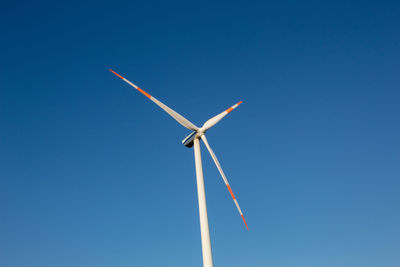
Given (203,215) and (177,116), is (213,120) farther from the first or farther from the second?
(203,215)

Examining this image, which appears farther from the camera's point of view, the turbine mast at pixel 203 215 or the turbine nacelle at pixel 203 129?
the turbine nacelle at pixel 203 129

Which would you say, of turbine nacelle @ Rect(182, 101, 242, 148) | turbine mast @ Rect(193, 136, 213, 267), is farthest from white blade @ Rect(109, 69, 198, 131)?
turbine mast @ Rect(193, 136, 213, 267)

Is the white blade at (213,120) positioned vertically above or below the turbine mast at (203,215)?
above

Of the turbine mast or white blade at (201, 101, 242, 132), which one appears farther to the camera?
white blade at (201, 101, 242, 132)

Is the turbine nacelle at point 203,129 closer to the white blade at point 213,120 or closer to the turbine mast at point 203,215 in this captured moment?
the white blade at point 213,120

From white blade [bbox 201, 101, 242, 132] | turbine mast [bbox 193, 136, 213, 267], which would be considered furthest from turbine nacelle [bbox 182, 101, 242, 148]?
turbine mast [bbox 193, 136, 213, 267]

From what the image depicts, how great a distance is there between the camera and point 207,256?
1064 inches

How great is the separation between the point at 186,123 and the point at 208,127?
7.41 feet

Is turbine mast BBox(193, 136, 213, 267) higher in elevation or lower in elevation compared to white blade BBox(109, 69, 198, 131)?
lower

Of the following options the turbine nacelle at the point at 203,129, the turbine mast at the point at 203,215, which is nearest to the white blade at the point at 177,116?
the turbine nacelle at the point at 203,129

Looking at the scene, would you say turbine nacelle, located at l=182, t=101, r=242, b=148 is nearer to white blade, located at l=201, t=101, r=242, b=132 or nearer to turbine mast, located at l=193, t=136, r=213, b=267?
white blade, located at l=201, t=101, r=242, b=132

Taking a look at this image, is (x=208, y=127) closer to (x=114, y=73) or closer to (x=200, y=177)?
(x=200, y=177)

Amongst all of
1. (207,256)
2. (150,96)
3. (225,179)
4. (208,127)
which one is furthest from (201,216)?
(150,96)

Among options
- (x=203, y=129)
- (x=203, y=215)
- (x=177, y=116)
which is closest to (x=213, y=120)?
(x=203, y=129)
